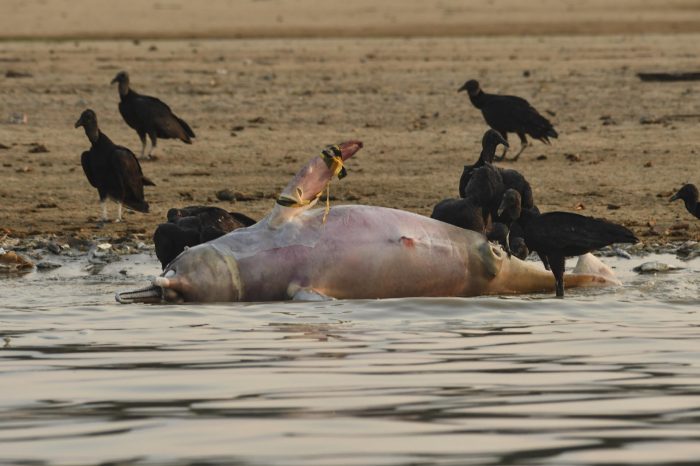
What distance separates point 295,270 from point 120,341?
4.54 feet

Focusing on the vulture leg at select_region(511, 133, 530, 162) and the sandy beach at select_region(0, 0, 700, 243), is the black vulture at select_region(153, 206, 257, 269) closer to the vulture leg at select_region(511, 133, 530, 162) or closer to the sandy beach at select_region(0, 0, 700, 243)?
the sandy beach at select_region(0, 0, 700, 243)

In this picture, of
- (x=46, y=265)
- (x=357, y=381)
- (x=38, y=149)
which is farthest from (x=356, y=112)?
(x=357, y=381)

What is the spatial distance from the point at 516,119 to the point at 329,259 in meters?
7.58

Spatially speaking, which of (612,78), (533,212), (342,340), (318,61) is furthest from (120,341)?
(318,61)

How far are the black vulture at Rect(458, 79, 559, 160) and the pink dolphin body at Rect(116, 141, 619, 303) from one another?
22.1 ft

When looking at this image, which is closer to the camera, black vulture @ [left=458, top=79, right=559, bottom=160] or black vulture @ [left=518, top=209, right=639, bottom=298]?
black vulture @ [left=518, top=209, right=639, bottom=298]

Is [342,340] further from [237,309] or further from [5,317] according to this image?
[5,317]

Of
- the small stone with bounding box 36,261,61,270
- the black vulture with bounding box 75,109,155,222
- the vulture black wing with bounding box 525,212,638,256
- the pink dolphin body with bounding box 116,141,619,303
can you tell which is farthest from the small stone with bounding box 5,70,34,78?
the vulture black wing with bounding box 525,212,638,256

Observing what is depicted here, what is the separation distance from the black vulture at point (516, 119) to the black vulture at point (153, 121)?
2901 millimetres

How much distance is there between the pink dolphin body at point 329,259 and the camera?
877 centimetres

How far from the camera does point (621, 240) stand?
926cm

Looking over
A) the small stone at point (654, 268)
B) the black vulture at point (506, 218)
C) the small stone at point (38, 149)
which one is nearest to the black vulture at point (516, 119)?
the small stone at point (38, 149)

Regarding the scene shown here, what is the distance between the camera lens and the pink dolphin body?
877 centimetres

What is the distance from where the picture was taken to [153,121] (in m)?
16.1
